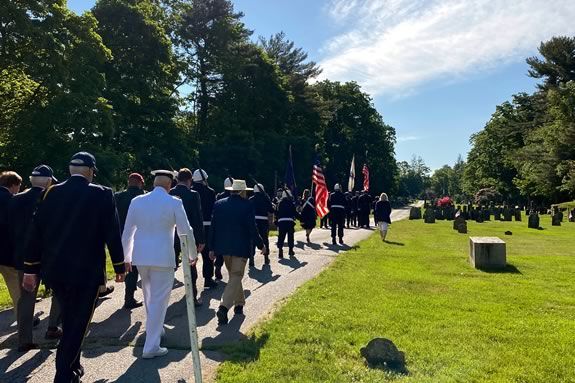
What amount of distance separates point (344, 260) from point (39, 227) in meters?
10.4

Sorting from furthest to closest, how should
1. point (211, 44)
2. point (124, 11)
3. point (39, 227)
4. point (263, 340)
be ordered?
point (211, 44), point (124, 11), point (263, 340), point (39, 227)

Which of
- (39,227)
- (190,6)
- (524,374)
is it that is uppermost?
(190,6)

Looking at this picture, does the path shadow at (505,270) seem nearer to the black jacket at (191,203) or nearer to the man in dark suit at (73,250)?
the black jacket at (191,203)

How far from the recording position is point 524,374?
18.4ft

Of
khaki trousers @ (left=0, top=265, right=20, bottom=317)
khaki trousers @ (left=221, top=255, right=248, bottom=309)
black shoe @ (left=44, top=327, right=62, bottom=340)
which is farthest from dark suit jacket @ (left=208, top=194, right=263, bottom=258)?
khaki trousers @ (left=0, top=265, right=20, bottom=317)

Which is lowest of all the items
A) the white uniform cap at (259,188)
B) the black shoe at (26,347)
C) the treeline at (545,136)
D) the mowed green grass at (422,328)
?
the mowed green grass at (422,328)

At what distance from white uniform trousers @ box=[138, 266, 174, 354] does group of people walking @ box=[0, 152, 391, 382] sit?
1 centimetres

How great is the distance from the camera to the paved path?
5.37 meters

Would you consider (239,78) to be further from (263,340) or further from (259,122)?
(263,340)

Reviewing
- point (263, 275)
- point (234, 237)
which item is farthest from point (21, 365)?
Result: point (263, 275)

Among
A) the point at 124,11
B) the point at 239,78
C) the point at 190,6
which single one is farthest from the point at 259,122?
the point at 124,11

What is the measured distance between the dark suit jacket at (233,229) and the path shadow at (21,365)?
2.76 meters

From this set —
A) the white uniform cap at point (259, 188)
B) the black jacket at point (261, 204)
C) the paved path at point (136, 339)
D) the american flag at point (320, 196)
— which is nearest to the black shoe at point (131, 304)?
the paved path at point (136, 339)

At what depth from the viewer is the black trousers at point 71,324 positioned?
4.57m
